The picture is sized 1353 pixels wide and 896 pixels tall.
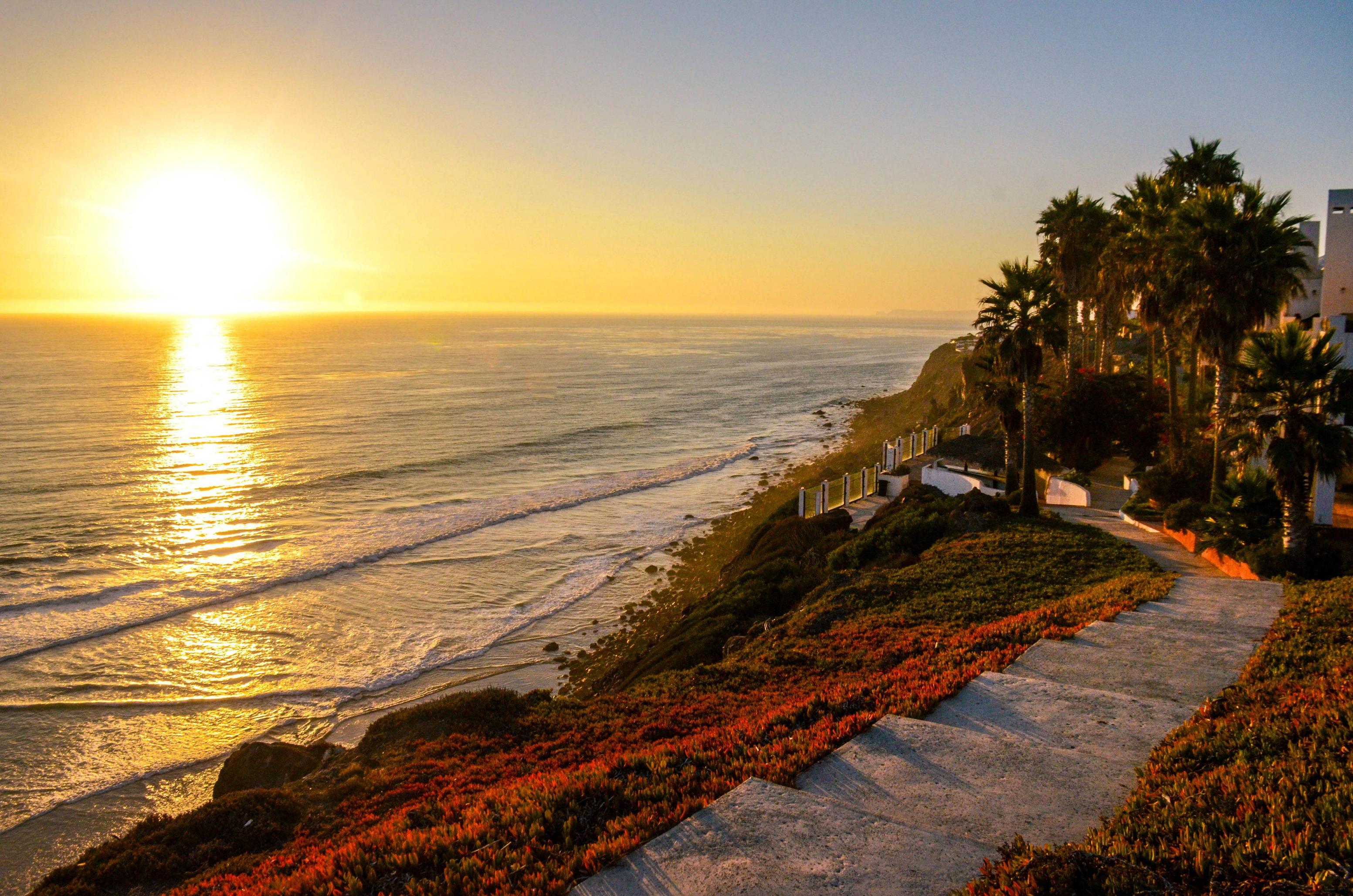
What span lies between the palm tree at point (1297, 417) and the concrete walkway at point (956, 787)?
6451mm

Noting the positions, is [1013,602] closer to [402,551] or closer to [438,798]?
[438,798]

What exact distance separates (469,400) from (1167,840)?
3367 inches

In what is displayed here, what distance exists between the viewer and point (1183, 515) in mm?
22344

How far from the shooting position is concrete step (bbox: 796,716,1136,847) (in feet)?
24.5

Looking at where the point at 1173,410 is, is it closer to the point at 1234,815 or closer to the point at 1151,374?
the point at 1151,374

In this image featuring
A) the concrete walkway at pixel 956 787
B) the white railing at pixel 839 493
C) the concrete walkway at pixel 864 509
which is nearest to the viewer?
the concrete walkway at pixel 956 787

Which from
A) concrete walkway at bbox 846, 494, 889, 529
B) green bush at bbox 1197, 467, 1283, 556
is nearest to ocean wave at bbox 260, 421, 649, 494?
concrete walkway at bbox 846, 494, 889, 529

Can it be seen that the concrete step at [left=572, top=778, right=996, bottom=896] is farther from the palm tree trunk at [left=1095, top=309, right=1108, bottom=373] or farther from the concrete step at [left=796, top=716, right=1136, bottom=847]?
the palm tree trunk at [left=1095, top=309, right=1108, bottom=373]

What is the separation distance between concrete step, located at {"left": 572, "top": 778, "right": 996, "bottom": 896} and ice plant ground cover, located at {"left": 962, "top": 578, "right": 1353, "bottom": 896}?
1.72 feet

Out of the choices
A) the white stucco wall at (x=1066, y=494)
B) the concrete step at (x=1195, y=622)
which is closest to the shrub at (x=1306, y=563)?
the concrete step at (x=1195, y=622)

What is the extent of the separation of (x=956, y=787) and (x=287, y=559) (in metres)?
31.0

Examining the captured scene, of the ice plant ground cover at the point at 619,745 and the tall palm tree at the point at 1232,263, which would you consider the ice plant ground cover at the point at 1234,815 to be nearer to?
the ice plant ground cover at the point at 619,745

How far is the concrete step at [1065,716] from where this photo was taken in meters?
9.07

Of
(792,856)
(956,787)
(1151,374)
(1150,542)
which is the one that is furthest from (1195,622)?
(1151,374)
